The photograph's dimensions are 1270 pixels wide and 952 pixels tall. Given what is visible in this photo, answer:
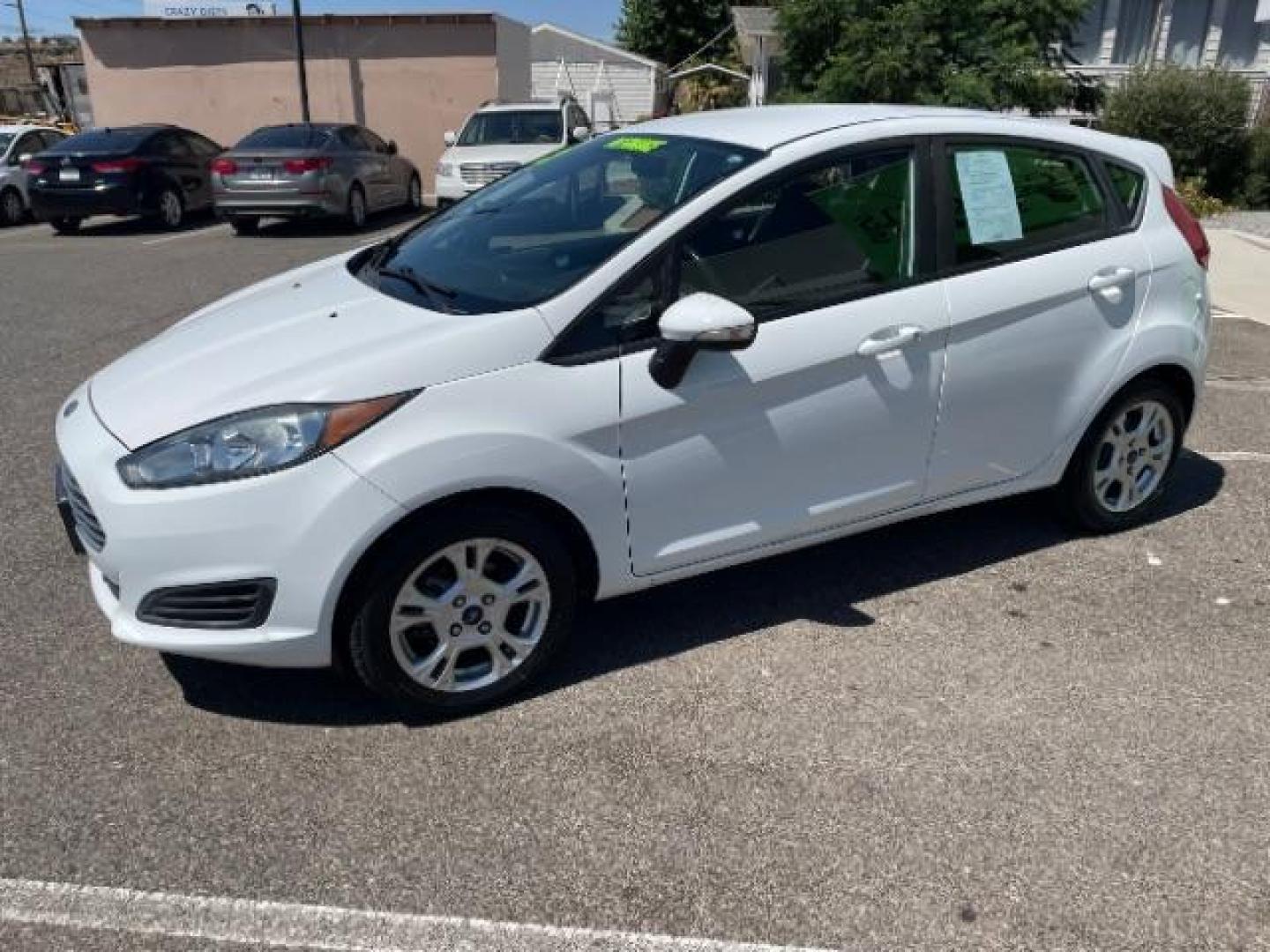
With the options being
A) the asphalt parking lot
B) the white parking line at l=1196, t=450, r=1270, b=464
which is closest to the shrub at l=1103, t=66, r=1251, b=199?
the white parking line at l=1196, t=450, r=1270, b=464

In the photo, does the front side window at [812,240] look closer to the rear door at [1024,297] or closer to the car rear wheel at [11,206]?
the rear door at [1024,297]

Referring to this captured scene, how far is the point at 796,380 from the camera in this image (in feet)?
10.6

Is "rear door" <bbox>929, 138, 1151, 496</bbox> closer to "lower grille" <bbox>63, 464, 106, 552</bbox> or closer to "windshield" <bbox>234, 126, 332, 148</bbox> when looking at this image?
"lower grille" <bbox>63, 464, 106, 552</bbox>

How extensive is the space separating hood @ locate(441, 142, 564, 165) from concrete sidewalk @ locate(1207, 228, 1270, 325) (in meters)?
7.82

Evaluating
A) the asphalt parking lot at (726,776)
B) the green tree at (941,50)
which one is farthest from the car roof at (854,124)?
the green tree at (941,50)

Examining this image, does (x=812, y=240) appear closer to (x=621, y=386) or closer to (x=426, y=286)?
(x=621, y=386)

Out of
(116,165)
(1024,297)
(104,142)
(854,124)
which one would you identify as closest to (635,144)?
(854,124)

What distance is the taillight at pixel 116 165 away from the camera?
13.9 metres

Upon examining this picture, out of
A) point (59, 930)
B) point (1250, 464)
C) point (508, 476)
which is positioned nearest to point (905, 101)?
point (1250, 464)

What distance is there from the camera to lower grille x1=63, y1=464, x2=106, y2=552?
287 cm

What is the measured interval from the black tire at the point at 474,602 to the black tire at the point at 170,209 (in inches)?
539

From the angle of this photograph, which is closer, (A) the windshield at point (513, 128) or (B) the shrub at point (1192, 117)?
(A) the windshield at point (513, 128)

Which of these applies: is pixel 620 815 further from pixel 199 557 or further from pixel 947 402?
pixel 947 402

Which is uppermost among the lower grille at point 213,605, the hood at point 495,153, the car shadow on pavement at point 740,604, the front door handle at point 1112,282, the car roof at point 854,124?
the car roof at point 854,124
